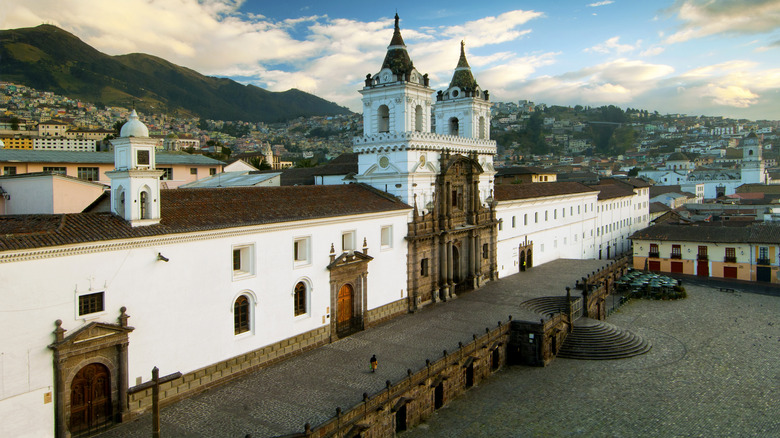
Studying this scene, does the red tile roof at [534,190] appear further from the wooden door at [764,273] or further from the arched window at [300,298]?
the arched window at [300,298]

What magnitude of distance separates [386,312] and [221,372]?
10.3 meters

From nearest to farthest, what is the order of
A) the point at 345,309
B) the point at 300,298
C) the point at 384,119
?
the point at 300,298 → the point at 345,309 → the point at 384,119

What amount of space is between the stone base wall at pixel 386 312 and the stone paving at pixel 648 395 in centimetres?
601

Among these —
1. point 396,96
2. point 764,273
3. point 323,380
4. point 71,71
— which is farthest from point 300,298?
point 71,71

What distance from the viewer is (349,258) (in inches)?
943

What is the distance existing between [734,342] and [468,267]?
15106 mm

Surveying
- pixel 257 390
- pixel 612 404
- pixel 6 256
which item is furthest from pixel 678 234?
pixel 6 256

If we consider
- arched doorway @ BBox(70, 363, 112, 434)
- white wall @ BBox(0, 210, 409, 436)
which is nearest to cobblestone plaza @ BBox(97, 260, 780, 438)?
arched doorway @ BBox(70, 363, 112, 434)

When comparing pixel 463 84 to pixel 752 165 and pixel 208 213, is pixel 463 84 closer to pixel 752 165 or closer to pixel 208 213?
pixel 208 213

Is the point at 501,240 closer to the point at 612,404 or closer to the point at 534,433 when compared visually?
the point at 612,404

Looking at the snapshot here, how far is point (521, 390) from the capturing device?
2198cm

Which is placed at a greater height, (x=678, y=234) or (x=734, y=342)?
(x=678, y=234)

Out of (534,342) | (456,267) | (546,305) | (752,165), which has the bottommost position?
(534,342)

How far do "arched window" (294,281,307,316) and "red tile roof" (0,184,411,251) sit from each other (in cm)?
289
